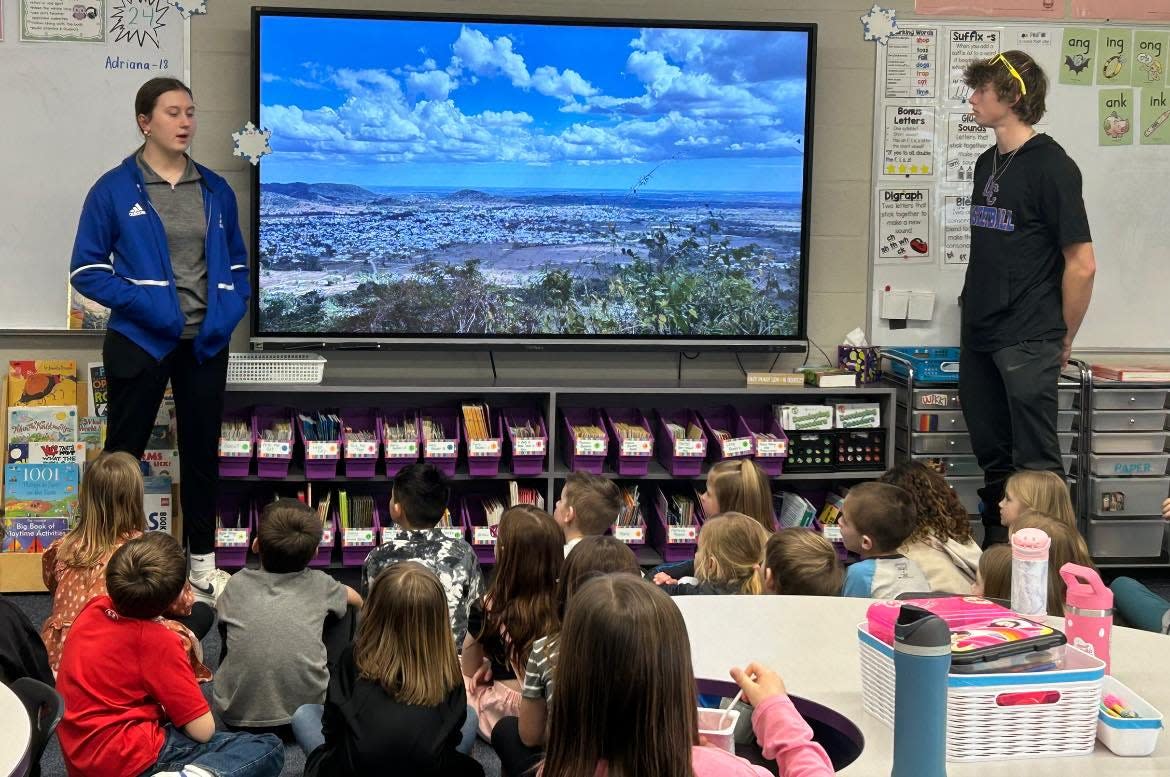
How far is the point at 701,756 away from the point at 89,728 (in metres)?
1.50

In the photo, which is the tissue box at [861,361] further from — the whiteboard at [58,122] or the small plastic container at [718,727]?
the small plastic container at [718,727]

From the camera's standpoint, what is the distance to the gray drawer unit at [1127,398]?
16.1 ft

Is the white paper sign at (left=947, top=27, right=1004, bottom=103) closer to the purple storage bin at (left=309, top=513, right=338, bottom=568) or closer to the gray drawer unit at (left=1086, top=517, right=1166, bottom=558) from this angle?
the gray drawer unit at (left=1086, top=517, right=1166, bottom=558)

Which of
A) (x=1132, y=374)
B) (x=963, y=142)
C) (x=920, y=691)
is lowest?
(x=920, y=691)

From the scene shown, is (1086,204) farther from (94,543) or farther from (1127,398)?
(94,543)

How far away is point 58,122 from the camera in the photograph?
15.5 feet

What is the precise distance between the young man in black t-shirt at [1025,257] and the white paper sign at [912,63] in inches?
27.8

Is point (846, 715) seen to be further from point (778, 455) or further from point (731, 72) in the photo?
point (731, 72)

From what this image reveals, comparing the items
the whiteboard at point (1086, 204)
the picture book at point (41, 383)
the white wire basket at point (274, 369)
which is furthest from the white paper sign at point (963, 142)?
the picture book at point (41, 383)

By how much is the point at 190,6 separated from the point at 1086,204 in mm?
3554

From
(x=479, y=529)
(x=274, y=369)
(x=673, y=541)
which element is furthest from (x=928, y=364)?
(x=274, y=369)

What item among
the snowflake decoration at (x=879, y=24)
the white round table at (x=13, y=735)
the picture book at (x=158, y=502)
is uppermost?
the snowflake decoration at (x=879, y=24)

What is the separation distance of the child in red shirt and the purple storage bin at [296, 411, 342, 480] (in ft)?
6.62

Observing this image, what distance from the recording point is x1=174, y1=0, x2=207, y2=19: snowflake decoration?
474cm
